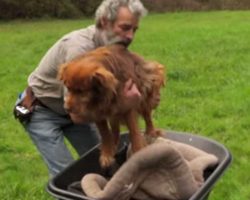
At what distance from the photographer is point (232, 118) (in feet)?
25.5

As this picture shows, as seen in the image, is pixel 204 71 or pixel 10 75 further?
pixel 10 75

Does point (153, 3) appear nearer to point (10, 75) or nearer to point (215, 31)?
point (215, 31)

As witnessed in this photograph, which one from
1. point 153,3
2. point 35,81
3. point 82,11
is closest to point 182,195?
point 35,81

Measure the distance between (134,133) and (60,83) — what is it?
850mm

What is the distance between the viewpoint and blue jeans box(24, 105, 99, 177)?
A: 4.15 metres

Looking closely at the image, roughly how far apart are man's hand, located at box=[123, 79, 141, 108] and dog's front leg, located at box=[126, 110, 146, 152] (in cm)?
6

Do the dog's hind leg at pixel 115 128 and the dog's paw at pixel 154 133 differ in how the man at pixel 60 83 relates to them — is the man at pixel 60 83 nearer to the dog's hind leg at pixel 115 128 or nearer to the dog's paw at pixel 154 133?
the dog's hind leg at pixel 115 128

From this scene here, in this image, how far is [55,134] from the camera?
13.7 feet

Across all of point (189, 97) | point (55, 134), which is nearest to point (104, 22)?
point (55, 134)

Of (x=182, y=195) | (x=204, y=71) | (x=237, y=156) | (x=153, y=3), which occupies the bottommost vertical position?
(x=153, y=3)

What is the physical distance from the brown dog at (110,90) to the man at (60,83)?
0.10m

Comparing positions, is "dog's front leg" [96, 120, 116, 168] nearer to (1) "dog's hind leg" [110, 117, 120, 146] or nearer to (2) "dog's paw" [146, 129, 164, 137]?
(1) "dog's hind leg" [110, 117, 120, 146]

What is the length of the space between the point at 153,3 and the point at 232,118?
24.6 m


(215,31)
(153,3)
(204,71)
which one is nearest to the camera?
(204,71)
